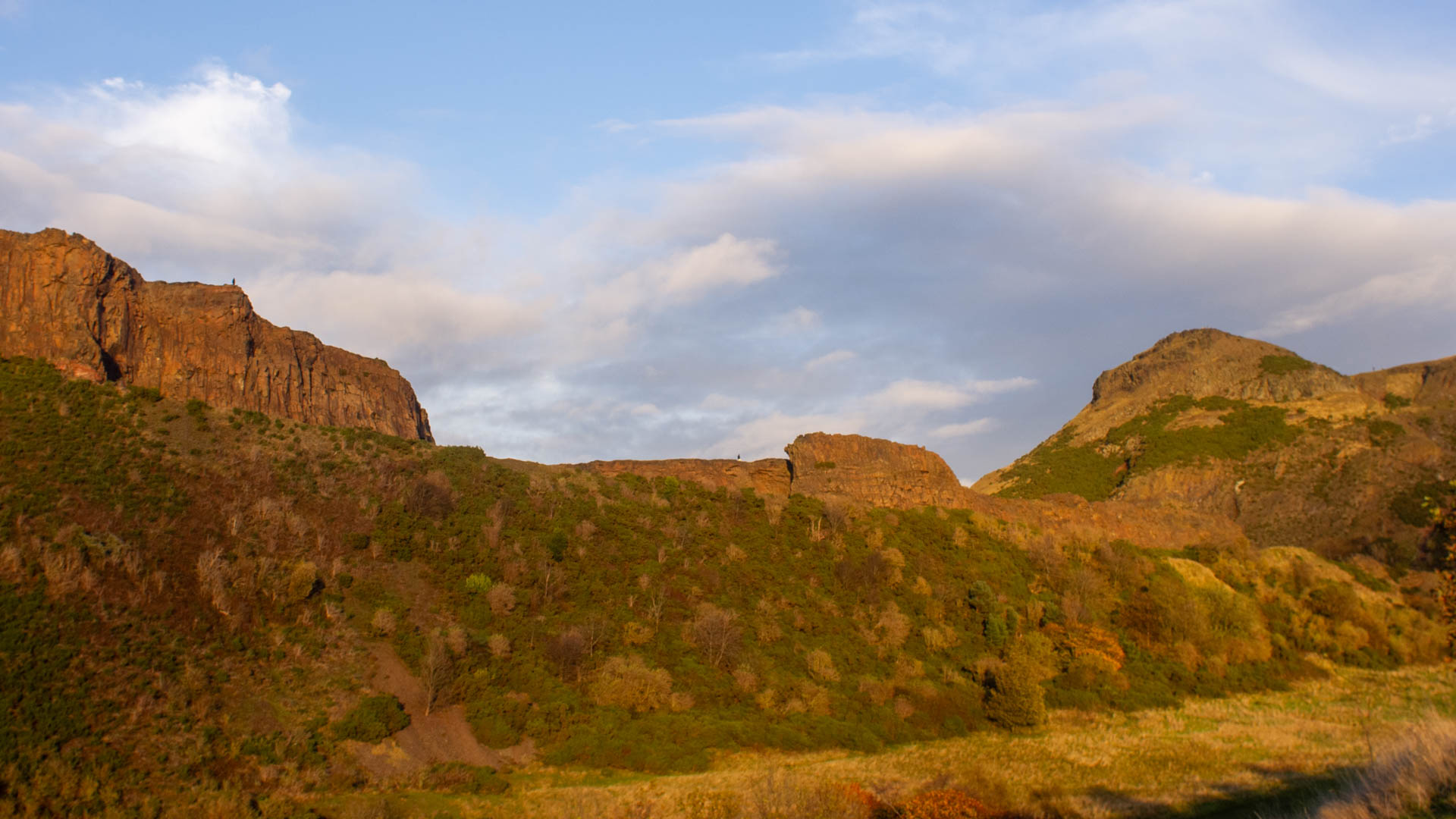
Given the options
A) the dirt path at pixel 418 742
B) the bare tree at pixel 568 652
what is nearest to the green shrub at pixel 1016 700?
the bare tree at pixel 568 652

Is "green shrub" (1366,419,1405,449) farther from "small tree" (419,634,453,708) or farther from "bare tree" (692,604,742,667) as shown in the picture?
"small tree" (419,634,453,708)

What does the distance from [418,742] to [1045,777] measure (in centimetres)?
1968

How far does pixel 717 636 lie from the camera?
34.7 meters

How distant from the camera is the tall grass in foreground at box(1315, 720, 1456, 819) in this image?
10062mm

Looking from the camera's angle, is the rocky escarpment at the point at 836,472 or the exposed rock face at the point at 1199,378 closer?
the rocky escarpment at the point at 836,472

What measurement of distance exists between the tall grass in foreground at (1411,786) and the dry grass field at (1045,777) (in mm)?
1877

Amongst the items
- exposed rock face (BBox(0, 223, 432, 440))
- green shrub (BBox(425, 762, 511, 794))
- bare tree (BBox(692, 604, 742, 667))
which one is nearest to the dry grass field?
green shrub (BBox(425, 762, 511, 794))

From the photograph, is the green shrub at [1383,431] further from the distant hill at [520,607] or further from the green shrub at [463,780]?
the green shrub at [463,780]

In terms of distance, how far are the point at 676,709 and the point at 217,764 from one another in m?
14.6

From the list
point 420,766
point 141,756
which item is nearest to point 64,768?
point 141,756

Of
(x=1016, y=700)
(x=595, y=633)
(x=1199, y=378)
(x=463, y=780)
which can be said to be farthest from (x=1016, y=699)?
(x=1199, y=378)

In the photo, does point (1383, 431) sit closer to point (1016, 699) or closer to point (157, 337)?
point (1016, 699)

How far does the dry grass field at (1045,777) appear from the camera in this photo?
71.1ft

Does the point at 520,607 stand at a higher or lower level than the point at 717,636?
higher
